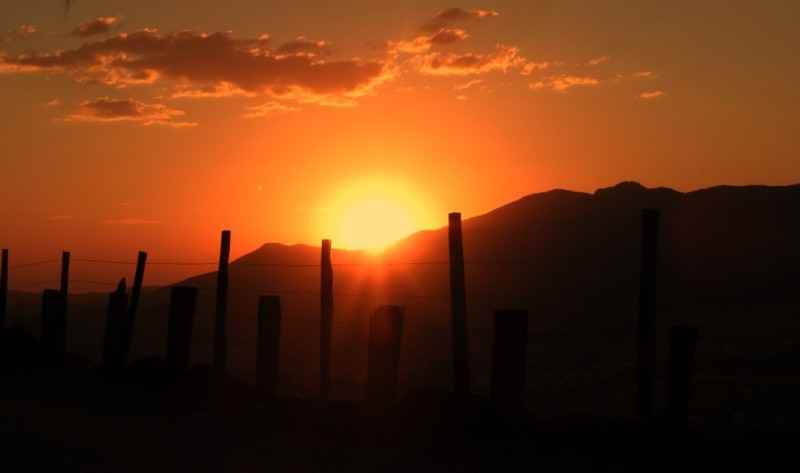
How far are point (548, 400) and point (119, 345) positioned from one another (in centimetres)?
1619

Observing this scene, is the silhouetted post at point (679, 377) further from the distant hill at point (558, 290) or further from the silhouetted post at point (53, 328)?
the distant hill at point (558, 290)

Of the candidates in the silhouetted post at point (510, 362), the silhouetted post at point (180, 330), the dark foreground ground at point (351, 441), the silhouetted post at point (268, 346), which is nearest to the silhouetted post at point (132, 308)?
the silhouetted post at point (180, 330)

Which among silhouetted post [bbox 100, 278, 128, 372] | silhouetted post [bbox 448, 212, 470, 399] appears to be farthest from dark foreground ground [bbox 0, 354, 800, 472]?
silhouetted post [bbox 100, 278, 128, 372]

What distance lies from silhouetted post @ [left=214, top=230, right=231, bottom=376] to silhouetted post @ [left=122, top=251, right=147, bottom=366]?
1987 millimetres

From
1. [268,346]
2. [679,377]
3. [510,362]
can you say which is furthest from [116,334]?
[679,377]

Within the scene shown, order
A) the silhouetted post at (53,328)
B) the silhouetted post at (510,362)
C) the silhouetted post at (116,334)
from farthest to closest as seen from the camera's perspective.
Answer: the silhouetted post at (53,328) → the silhouetted post at (116,334) → the silhouetted post at (510,362)

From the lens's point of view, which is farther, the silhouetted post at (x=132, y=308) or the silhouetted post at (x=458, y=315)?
the silhouetted post at (x=132, y=308)

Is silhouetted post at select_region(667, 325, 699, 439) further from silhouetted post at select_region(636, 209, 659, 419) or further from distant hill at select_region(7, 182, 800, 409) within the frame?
distant hill at select_region(7, 182, 800, 409)

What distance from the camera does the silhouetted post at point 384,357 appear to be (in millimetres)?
12406

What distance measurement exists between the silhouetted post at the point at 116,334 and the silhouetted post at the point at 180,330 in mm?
2010

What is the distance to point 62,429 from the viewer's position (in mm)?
10133

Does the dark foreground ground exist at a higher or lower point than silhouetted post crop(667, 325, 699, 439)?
lower

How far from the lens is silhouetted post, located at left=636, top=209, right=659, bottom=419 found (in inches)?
445

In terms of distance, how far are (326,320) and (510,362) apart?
16.7 ft
